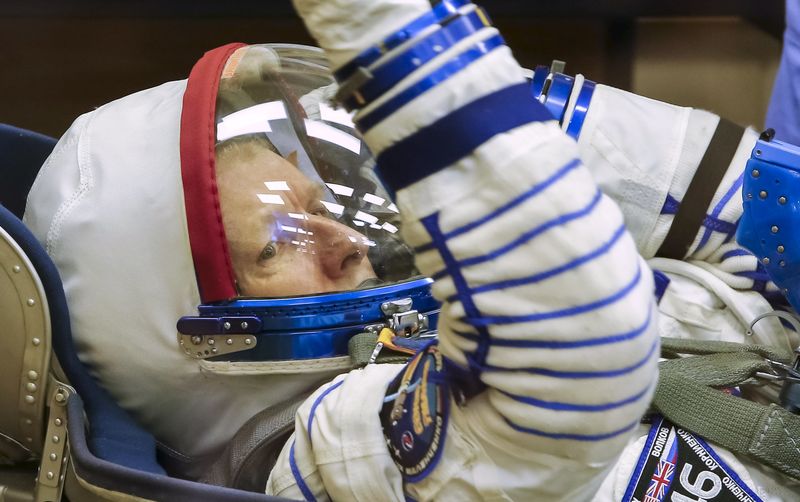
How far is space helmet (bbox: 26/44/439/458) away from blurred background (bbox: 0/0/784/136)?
94cm

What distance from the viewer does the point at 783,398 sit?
0.71 metres

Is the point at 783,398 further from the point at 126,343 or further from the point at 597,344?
the point at 126,343

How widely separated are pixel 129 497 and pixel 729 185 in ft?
1.79

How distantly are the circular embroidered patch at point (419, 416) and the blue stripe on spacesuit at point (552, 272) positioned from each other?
0.10 m

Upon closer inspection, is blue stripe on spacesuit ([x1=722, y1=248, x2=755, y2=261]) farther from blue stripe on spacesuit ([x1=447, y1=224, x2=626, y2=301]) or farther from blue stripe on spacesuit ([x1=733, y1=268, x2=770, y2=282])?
blue stripe on spacesuit ([x1=447, y1=224, x2=626, y2=301])

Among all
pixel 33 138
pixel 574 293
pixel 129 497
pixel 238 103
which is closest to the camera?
pixel 574 293

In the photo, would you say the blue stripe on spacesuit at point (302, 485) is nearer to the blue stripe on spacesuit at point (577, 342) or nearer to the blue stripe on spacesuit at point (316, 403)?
the blue stripe on spacesuit at point (316, 403)

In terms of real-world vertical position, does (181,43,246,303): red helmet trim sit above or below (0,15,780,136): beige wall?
above

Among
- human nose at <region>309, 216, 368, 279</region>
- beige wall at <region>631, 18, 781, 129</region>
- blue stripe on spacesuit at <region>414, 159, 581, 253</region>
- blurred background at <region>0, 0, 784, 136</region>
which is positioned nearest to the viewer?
blue stripe on spacesuit at <region>414, 159, 581, 253</region>

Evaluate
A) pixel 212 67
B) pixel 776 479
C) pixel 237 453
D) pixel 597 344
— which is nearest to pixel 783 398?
pixel 776 479

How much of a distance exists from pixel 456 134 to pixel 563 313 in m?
0.10

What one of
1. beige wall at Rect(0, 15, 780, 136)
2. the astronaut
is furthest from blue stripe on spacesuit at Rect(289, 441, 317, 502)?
beige wall at Rect(0, 15, 780, 136)

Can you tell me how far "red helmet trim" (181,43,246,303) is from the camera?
2.34ft

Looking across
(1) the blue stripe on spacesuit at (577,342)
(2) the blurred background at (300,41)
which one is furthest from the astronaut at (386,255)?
(2) the blurred background at (300,41)
